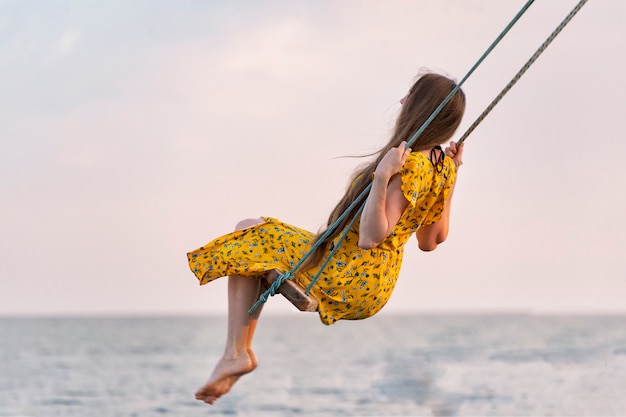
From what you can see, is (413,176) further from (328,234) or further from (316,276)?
(316,276)

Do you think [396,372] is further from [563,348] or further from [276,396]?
[563,348]

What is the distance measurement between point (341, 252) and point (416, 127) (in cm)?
67

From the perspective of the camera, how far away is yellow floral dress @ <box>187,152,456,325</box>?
5.31m

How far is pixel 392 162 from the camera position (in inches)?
198

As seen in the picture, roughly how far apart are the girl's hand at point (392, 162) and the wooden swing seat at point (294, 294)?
63 cm

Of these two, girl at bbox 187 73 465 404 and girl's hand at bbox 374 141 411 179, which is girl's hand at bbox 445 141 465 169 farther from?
girl's hand at bbox 374 141 411 179

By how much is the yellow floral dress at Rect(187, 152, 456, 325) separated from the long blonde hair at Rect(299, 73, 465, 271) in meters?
0.08

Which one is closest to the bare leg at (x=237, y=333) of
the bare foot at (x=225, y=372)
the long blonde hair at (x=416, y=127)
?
the bare foot at (x=225, y=372)

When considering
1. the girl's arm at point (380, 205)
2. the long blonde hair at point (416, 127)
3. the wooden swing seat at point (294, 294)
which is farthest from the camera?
the long blonde hair at point (416, 127)

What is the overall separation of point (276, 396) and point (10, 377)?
34.3 feet

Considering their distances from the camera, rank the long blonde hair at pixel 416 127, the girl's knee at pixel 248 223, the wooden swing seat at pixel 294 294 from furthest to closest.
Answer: the girl's knee at pixel 248 223, the long blonde hair at pixel 416 127, the wooden swing seat at pixel 294 294

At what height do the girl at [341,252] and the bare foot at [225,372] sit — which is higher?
the girl at [341,252]

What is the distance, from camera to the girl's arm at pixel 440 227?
554cm

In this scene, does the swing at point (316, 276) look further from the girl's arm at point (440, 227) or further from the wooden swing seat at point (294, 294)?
the girl's arm at point (440, 227)
